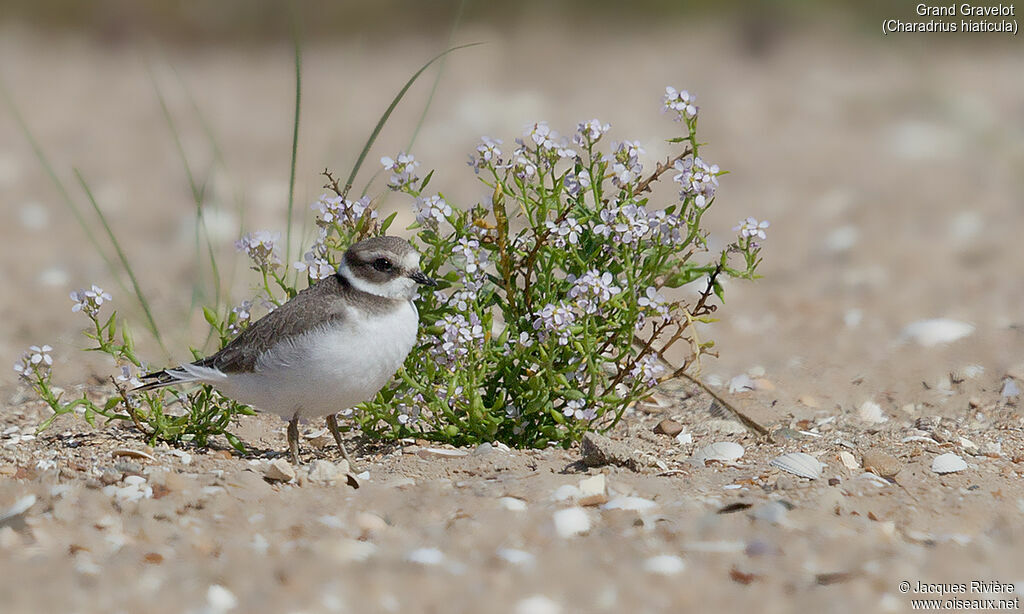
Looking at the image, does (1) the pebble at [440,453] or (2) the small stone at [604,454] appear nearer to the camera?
(2) the small stone at [604,454]

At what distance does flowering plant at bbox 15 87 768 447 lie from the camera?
373 centimetres

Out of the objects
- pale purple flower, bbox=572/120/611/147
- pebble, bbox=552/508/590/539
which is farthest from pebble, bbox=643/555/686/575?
pale purple flower, bbox=572/120/611/147

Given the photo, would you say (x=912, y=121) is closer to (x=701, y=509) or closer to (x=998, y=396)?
(x=998, y=396)

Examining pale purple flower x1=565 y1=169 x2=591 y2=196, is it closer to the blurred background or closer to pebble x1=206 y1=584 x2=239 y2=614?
the blurred background

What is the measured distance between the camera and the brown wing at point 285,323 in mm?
3809

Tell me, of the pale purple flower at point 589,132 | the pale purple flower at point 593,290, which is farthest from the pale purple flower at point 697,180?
the pale purple flower at point 593,290

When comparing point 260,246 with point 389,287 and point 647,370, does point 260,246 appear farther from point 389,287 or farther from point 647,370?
point 647,370

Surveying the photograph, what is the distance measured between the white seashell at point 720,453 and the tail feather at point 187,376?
5.38 feet

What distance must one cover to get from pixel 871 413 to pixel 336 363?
223 centimetres

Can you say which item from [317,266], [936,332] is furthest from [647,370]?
[936,332]

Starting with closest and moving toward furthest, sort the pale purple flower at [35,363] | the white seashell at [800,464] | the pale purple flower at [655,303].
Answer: the white seashell at [800,464], the pale purple flower at [655,303], the pale purple flower at [35,363]

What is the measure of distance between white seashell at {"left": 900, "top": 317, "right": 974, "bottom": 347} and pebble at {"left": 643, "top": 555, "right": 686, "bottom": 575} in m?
2.97

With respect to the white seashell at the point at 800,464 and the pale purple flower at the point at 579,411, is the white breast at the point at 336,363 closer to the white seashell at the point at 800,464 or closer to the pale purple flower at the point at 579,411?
the pale purple flower at the point at 579,411

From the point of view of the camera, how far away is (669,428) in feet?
14.7
